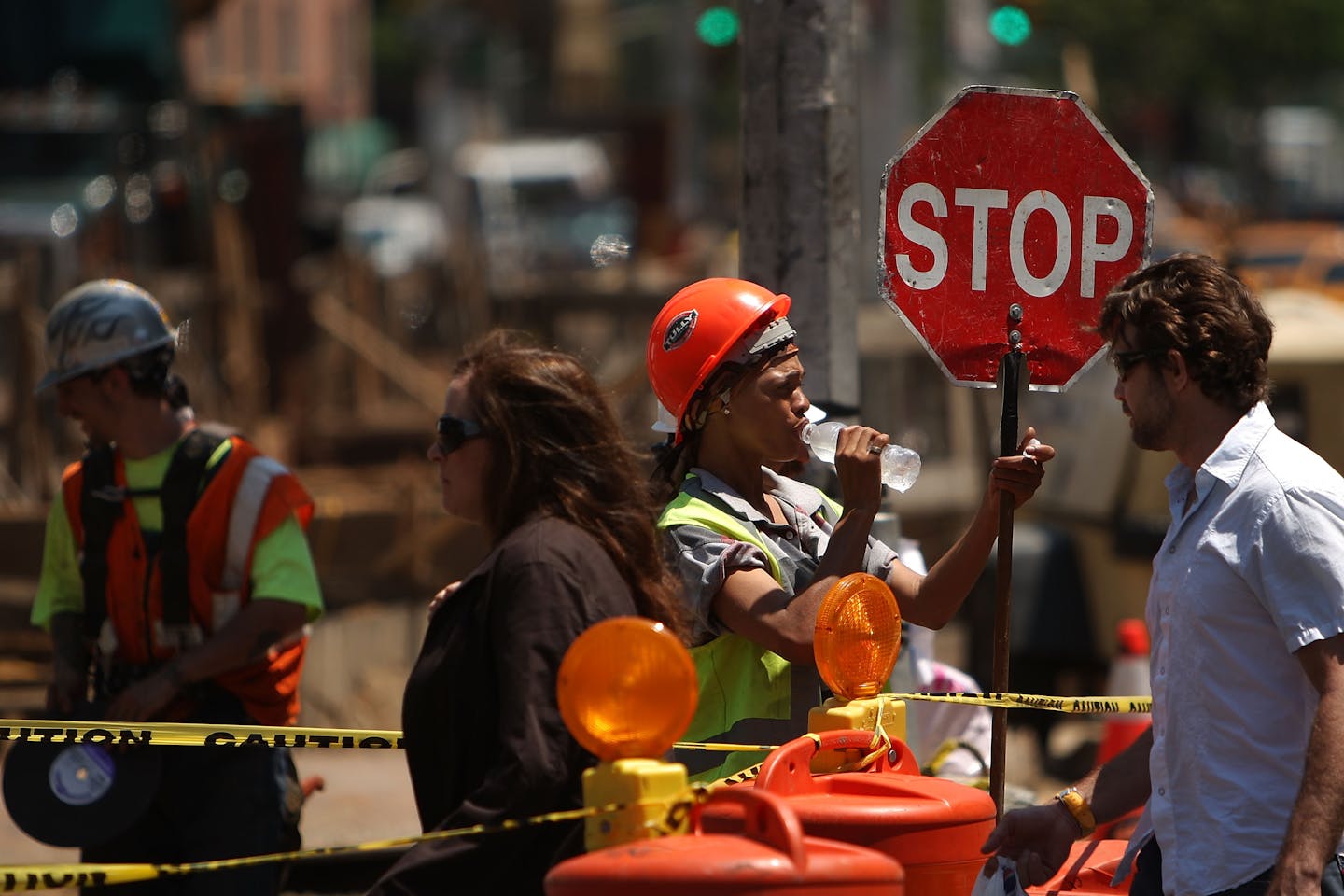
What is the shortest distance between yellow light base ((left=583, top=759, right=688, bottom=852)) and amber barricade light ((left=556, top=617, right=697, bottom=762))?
3 cm

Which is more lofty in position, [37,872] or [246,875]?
[37,872]

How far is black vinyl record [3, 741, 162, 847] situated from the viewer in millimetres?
4395

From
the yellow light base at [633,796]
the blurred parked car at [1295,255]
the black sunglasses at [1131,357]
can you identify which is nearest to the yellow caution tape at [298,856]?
the yellow light base at [633,796]

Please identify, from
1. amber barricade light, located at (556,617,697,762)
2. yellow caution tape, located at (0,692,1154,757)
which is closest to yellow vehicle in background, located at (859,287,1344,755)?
yellow caution tape, located at (0,692,1154,757)

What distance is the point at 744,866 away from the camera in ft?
8.59

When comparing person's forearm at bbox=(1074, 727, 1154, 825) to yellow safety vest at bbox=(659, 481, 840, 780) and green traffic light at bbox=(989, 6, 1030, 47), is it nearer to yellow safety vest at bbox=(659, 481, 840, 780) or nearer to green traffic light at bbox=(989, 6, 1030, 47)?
yellow safety vest at bbox=(659, 481, 840, 780)

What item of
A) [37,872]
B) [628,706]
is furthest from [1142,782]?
[37,872]

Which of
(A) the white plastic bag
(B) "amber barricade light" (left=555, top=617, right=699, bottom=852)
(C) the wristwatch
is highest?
(B) "amber barricade light" (left=555, top=617, right=699, bottom=852)

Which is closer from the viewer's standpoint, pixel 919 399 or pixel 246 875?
pixel 246 875

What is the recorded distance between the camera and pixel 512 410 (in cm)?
322

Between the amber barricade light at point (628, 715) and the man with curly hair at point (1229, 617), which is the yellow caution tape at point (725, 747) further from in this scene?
the amber barricade light at point (628, 715)

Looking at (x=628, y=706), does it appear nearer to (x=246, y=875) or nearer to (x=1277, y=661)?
(x=1277, y=661)

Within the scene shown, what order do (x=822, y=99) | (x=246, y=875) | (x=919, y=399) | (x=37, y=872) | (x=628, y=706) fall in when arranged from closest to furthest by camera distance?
(x=628, y=706), (x=37, y=872), (x=246, y=875), (x=822, y=99), (x=919, y=399)

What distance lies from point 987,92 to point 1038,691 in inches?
229
